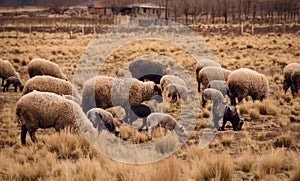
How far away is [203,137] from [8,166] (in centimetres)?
431

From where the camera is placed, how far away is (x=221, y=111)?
9.83 metres

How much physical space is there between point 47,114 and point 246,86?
264 inches

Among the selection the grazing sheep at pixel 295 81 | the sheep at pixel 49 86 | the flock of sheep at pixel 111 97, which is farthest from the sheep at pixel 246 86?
the sheep at pixel 49 86

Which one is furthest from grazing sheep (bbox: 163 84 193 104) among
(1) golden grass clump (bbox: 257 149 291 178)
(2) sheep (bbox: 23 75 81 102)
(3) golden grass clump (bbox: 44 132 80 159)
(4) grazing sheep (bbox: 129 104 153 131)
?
(1) golden grass clump (bbox: 257 149 291 178)

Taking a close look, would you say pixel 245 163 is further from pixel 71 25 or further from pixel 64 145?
pixel 71 25

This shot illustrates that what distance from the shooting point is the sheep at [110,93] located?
10.2 m

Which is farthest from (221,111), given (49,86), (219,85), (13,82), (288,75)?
(13,82)

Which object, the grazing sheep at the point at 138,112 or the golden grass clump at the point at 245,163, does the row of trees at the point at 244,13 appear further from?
the golden grass clump at the point at 245,163

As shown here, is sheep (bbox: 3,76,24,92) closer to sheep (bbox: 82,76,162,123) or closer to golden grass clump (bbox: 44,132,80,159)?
sheep (bbox: 82,76,162,123)

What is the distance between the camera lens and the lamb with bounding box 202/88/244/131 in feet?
30.1

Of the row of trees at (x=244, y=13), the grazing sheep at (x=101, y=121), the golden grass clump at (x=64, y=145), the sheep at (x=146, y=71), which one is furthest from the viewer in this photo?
the row of trees at (x=244, y=13)

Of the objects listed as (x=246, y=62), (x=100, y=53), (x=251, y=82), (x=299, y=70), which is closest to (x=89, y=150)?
(x=251, y=82)

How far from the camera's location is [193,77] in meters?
18.1

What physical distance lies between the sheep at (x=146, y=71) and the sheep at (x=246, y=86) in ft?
15.2
